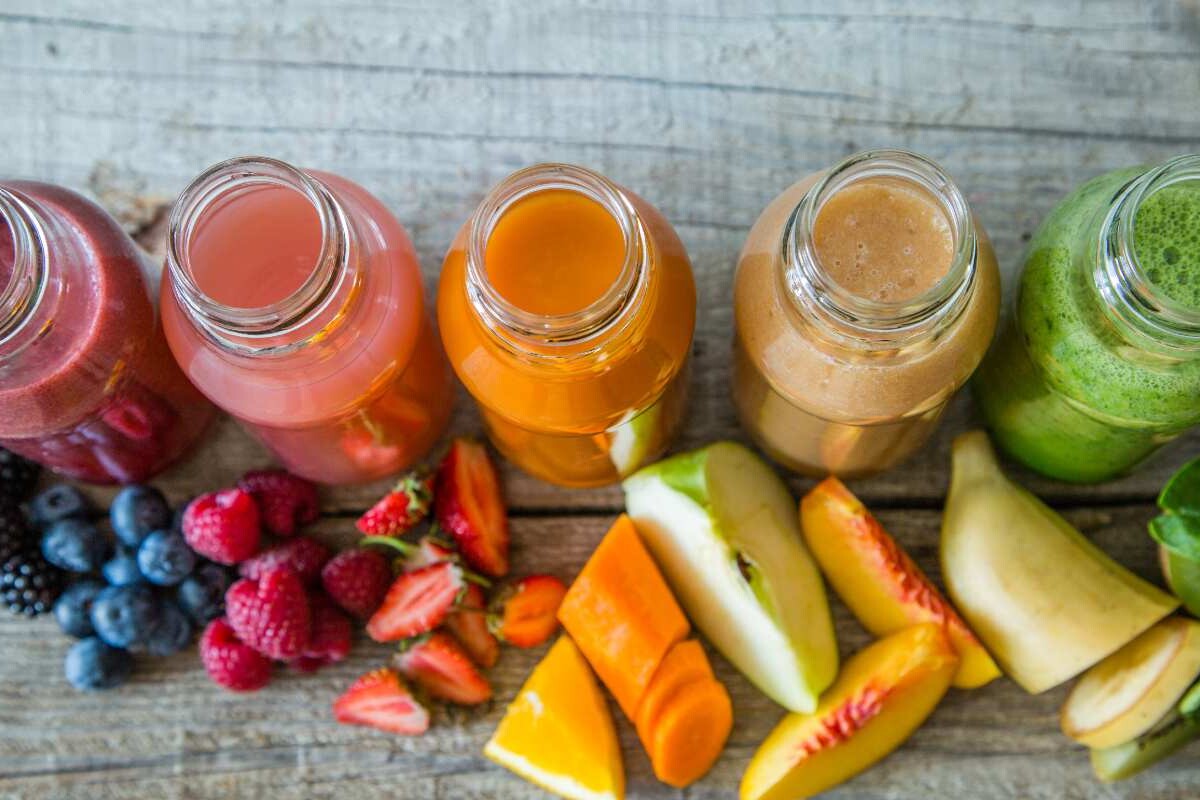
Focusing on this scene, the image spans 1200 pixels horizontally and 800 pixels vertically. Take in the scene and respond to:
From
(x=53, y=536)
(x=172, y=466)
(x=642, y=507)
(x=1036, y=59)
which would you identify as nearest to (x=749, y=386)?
(x=642, y=507)

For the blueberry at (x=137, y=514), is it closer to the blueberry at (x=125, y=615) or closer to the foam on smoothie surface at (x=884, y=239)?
the blueberry at (x=125, y=615)

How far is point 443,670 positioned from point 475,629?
60 millimetres

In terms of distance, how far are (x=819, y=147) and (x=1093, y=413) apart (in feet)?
1.55

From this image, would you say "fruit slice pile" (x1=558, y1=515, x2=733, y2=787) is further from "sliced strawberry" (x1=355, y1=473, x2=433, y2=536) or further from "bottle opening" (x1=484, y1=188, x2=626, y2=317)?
"bottle opening" (x1=484, y1=188, x2=626, y2=317)

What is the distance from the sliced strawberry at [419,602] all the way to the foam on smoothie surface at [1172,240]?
801 millimetres

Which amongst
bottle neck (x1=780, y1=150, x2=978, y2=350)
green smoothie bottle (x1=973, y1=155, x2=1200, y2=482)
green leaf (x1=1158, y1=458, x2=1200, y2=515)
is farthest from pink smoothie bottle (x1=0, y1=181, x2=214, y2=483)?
green leaf (x1=1158, y1=458, x2=1200, y2=515)

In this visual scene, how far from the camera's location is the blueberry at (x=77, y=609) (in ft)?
3.96

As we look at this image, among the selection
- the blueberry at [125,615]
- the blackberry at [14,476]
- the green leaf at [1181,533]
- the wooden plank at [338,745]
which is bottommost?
the wooden plank at [338,745]

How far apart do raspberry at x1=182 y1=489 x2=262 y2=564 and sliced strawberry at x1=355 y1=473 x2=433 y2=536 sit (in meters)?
0.13

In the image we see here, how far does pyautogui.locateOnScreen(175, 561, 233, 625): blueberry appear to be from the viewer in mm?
1217

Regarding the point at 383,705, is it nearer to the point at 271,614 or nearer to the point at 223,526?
the point at 271,614

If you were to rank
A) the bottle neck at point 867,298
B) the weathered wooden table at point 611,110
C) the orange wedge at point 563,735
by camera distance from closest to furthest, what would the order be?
the bottle neck at point 867,298 < the orange wedge at point 563,735 < the weathered wooden table at point 611,110

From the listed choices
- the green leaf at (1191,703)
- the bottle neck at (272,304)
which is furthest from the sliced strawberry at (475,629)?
the green leaf at (1191,703)

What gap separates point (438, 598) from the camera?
120 cm
